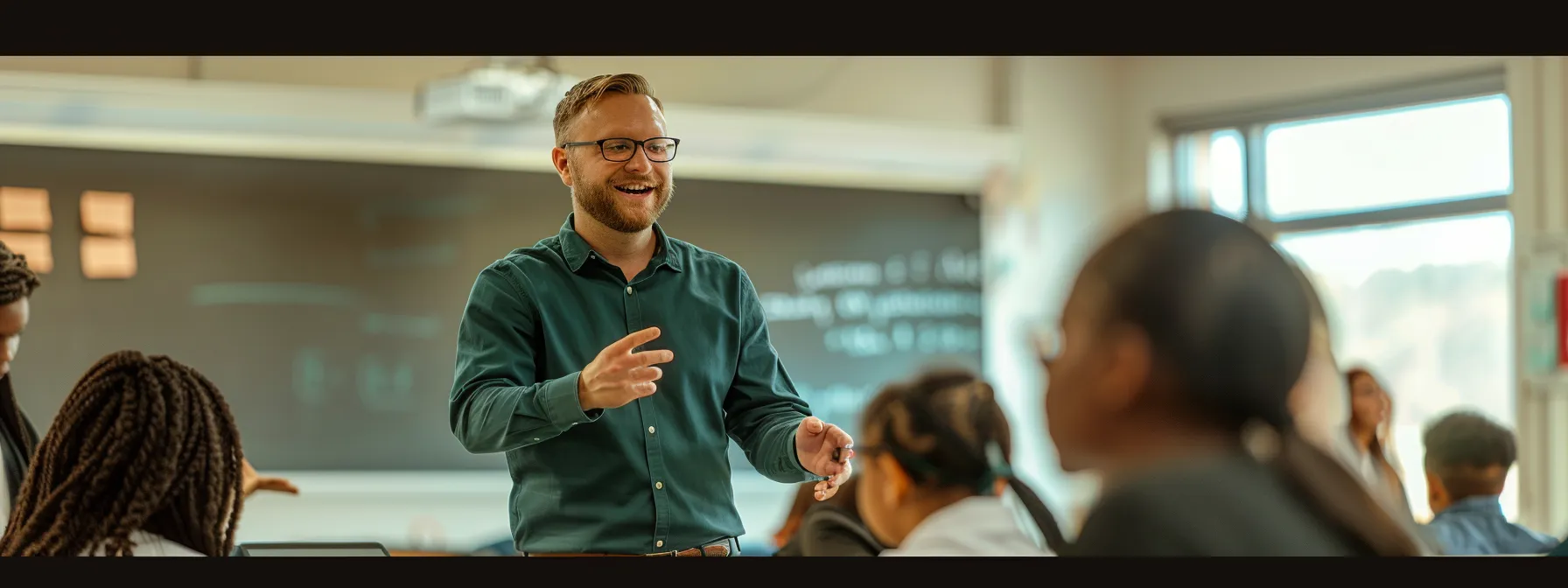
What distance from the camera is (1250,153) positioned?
240 inches

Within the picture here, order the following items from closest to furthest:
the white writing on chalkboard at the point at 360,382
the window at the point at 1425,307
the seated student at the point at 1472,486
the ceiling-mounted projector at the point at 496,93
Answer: the seated student at the point at 1472,486
the ceiling-mounted projector at the point at 496,93
the white writing on chalkboard at the point at 360,382
the window at the point at 1425,307

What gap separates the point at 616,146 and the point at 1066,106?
5022 millimetres

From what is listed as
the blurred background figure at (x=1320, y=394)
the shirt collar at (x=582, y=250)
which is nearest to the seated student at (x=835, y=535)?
the shirt collar at (x=582, y=250)

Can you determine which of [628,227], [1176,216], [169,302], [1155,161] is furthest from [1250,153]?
[1176,216]

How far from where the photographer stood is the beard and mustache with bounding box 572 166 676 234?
1.46 metres

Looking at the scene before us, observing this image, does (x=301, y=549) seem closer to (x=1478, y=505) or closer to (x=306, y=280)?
(x=1478, y=505)

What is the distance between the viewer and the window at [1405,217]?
210 inches

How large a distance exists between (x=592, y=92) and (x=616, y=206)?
130mm

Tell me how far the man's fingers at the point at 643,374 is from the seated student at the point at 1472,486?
1.58 meters

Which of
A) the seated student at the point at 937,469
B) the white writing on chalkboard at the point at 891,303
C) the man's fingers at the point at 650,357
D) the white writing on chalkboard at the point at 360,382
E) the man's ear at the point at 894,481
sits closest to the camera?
the man's fingers at the point at 650,357

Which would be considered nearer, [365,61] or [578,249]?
[578,249]

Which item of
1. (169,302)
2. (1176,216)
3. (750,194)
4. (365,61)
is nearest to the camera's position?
(1176,216)

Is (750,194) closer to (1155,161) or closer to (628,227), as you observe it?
(1155,161)

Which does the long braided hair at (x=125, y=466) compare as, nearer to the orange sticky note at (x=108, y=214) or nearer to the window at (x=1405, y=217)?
the orange sticky note at (x=108, y=214)
